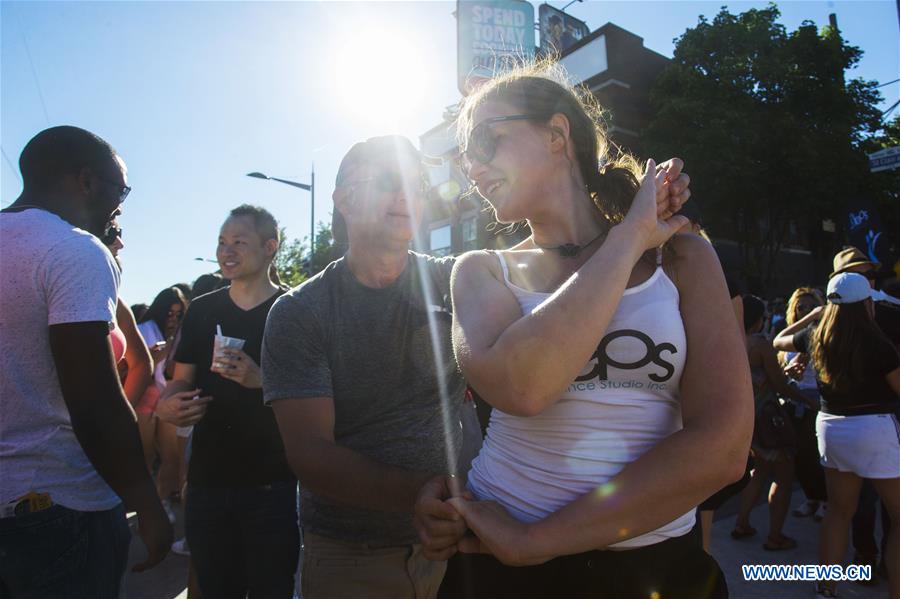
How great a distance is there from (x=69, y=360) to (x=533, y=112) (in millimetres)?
1532

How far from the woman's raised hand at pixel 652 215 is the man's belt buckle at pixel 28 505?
185 cm

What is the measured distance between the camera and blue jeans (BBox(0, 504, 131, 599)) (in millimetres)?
1621

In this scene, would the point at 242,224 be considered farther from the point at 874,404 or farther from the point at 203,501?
the point at 874,404

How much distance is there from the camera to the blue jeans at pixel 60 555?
1.62m

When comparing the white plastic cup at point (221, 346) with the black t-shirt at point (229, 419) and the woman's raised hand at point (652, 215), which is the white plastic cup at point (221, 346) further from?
the woman's raised hand at point (652, 215)

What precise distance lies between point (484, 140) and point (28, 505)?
5.66ft

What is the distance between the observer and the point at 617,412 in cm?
125

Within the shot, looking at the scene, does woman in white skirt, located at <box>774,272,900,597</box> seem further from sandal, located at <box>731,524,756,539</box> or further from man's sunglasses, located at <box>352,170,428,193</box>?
man's sunglasses, located at <box>352,170,428,193</box>

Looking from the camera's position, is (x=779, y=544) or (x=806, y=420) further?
(x=806, y=420)

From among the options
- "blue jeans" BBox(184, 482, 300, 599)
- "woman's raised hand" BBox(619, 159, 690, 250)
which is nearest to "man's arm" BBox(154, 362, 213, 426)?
"blue jeans" BBox(184, 482, 300, 599)

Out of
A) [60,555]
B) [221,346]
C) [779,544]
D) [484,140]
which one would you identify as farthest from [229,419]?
[779,544]

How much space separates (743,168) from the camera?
17578 millimetres

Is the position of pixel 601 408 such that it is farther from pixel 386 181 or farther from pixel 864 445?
pixel 864 445

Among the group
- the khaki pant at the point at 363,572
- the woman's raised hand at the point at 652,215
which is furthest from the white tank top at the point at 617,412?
the khaki pant at the point at 363,572
